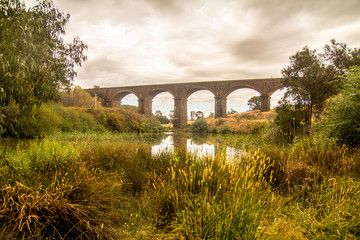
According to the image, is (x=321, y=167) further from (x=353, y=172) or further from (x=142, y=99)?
(x=142, y=99)

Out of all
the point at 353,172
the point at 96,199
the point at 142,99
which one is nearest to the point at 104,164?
the point at 96,199

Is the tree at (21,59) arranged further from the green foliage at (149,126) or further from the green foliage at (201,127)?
the green foliage at (201,127)

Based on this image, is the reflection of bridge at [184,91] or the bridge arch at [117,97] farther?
the bridge arch at [117,97]

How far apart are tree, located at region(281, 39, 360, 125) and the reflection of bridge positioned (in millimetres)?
18353

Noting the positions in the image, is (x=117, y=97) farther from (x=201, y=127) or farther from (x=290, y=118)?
(x=290, y=118)

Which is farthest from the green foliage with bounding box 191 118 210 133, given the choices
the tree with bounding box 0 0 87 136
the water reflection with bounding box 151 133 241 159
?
the tree with bounding box 0 0 87 136

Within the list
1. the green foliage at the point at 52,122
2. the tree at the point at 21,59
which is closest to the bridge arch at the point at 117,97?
the green foliage at the point at 52,122

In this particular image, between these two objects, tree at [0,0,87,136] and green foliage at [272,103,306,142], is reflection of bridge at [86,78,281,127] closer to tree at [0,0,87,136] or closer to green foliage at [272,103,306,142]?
green foliage at [272,103,306,142]

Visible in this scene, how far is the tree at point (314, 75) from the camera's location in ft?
37.8

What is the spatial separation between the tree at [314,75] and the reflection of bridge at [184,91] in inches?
723

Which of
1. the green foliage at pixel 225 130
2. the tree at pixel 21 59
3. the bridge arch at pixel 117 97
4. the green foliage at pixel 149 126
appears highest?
the bridge arch at pixel 117 97

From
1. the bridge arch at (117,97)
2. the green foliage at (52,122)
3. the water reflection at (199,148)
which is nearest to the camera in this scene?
the water reflection at (199,148)

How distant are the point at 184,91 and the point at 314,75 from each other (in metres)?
25.5

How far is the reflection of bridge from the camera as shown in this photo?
31.4 meters
